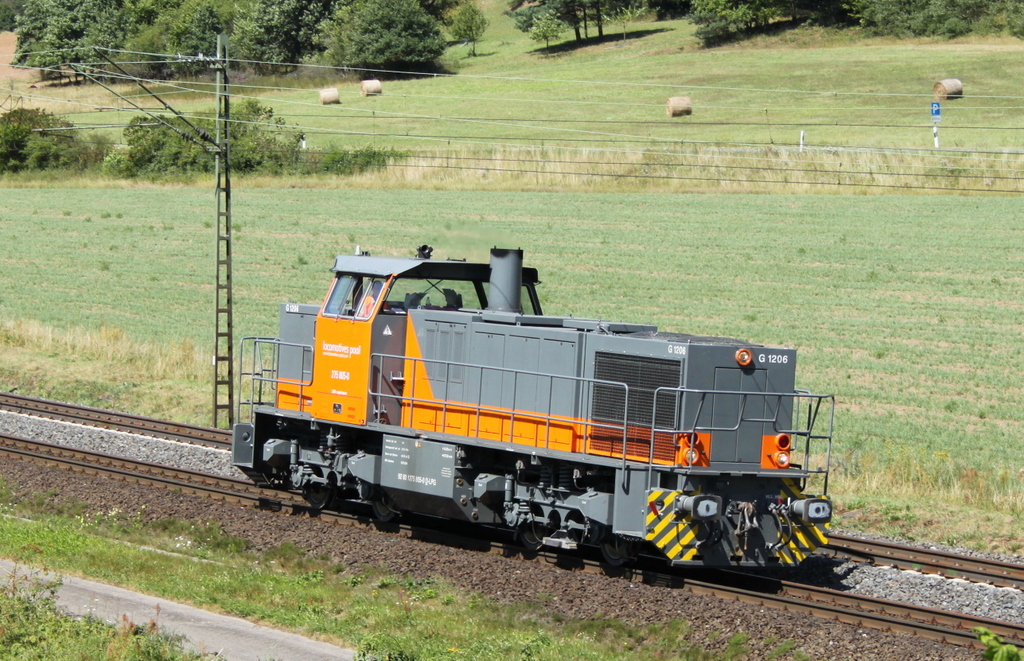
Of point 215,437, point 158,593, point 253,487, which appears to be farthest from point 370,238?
point 158,593

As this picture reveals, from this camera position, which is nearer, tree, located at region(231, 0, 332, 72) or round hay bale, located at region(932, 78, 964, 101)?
round hay bale, located at region(932, 78, 964, 101)

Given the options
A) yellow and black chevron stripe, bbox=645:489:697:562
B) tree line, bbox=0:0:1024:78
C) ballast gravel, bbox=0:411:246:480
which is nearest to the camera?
yellow and black chevron stripe, bbox=645:489:697:562

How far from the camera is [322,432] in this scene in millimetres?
13609

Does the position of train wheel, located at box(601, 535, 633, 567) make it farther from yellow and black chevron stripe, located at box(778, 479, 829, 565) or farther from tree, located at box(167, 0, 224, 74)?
tree, located at box(167, 0, 224, 74)

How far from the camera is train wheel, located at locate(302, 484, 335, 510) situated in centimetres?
1390

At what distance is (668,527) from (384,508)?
408cm

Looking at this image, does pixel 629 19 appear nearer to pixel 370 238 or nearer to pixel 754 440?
pixel 370 238

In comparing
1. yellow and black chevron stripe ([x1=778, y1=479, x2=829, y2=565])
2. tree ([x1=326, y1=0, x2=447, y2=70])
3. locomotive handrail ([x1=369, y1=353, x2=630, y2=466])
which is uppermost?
tree ([x1=326, y1=0, x2=447, y2=70])

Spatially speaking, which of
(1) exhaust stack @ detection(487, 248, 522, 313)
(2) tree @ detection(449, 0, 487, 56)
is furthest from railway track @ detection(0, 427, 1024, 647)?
(2) tree @ detection(449, 0, 487, 56)

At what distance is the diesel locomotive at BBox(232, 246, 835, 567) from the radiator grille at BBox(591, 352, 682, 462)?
18 millimetres

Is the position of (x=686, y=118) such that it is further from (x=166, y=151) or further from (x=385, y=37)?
(x=385, y=37)

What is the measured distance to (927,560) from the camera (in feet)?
39.2

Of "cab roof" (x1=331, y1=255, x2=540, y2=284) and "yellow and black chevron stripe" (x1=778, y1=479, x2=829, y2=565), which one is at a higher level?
"cab roof" (x1=331, y1=255, x2=540, y2=284)

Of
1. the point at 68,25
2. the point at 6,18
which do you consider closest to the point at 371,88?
the point at 68,25
